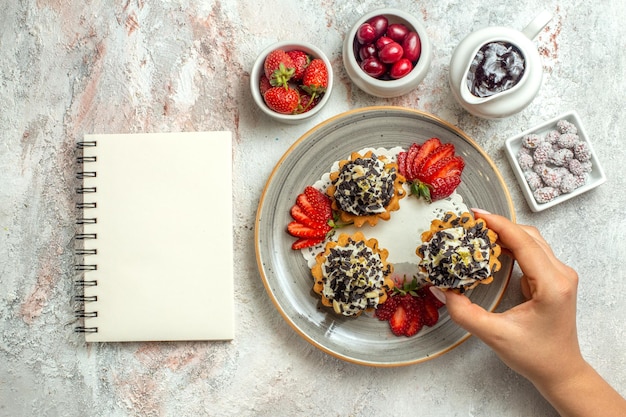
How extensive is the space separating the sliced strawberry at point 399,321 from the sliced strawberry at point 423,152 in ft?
1.23

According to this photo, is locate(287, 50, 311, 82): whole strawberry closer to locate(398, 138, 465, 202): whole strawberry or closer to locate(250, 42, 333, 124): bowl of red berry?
locate(250, 42, 333, 124): bowl of red berry

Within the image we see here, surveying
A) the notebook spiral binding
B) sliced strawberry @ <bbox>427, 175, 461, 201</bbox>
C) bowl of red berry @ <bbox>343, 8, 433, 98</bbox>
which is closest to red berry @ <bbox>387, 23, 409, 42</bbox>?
bowl of red berry @ <bbox>343, 8, 433, 98</bbox>

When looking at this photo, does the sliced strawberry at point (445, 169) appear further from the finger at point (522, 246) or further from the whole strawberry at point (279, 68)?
the whole strawberry at point (279, 68)

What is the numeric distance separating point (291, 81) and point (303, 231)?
1.36 ft

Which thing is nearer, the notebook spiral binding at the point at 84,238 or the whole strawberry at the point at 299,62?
the whole strawberry at the point at 299,62

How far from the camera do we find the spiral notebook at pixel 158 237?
5.47 feet

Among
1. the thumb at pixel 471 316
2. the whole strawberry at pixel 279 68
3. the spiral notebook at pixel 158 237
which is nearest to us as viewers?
the thumb at pixel 471 316

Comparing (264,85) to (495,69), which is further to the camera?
(264,85)

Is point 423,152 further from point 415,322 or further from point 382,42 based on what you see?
point 415,322

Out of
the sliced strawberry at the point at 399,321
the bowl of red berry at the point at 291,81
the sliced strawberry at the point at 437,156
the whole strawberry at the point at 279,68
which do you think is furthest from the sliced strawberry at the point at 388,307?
the whole strawberry at the point at 279,68

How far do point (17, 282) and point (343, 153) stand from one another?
103cm

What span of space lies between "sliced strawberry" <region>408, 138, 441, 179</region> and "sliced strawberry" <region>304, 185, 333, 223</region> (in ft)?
0.82

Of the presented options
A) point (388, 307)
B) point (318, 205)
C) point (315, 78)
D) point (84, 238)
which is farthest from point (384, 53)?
point (84, 238)

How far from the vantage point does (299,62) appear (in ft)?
5.16
